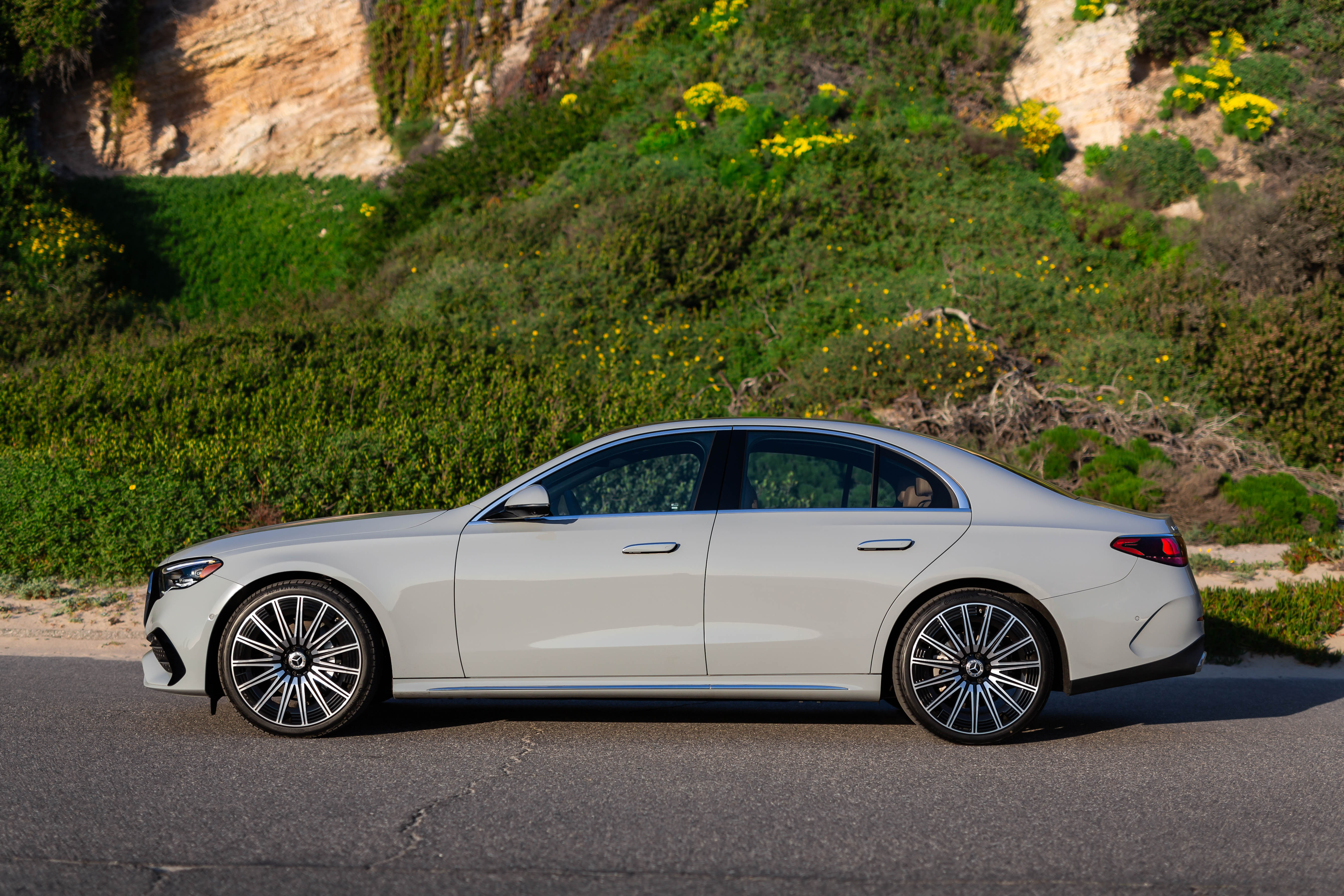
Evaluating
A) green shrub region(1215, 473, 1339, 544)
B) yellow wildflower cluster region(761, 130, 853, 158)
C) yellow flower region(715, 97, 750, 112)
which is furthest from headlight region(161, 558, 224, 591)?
yellow flower region(715, 97, 750, 112)

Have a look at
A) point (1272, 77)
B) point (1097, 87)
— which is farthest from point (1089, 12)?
point (1272, 77)

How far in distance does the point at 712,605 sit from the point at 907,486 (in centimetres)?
123

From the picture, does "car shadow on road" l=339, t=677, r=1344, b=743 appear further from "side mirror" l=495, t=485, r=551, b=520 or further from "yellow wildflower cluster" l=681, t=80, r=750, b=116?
"yellow wildflower cluster" l=681, t=80, r=750, b=116

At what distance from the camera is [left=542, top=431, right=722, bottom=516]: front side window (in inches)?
218

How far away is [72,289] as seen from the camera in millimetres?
19312

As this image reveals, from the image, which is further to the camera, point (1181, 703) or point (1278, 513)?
point (1278, 513)

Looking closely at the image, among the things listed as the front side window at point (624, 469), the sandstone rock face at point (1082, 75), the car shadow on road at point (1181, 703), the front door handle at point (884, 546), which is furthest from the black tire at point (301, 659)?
the sandstone rock face at point (1082, 75)

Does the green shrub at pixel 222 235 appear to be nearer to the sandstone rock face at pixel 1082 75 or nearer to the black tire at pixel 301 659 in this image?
the sandstone rock face at pixel 1082 75

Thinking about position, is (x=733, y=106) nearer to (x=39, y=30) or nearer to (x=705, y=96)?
(x=705, y=96)

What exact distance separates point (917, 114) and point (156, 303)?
16.0 m

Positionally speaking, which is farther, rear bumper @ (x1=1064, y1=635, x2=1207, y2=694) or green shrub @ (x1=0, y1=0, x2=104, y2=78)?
green shrub @ (x1=0, y1=0, x2=104, y2=78)

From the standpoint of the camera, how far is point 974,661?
5.34 m

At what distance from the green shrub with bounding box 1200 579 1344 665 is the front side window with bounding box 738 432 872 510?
377 centimetres

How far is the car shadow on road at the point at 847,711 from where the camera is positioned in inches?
235
